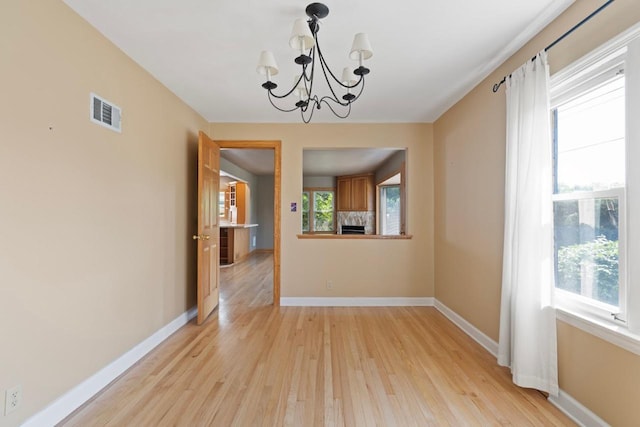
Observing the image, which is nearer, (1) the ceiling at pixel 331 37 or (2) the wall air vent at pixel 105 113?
(1) the ceiling at pixel 331 37

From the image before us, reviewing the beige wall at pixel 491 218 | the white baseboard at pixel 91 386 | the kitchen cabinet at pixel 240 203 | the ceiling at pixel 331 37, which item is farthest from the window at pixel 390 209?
the white baseboard at pixel 91 386

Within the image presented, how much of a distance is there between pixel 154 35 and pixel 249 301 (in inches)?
127

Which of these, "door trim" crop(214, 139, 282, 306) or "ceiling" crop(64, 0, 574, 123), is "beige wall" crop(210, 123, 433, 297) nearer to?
"door trim" crop(214, 139, 282, 306)

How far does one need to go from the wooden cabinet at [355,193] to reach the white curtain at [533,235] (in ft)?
19.7

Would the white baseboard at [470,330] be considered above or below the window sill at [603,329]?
below

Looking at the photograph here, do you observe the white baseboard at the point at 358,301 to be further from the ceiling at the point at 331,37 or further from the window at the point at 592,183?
the ceiling at the point at 331,37

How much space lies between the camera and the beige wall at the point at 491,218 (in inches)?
58.7

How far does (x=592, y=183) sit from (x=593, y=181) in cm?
1

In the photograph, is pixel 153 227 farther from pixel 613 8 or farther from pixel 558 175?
pixel 613 8

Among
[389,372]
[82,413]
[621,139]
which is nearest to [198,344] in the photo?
[82,413]

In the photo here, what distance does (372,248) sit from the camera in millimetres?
3961

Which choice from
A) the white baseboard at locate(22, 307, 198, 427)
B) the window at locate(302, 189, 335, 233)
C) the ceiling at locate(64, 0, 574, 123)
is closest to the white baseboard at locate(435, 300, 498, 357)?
the ceiling at locate(64, 0, 574, 123)

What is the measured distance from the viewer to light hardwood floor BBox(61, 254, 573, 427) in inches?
68.6

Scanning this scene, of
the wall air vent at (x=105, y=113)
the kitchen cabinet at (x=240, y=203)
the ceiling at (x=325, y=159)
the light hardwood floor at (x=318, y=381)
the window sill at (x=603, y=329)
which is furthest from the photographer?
the kitchen cabinet at (x=240, y=203)
